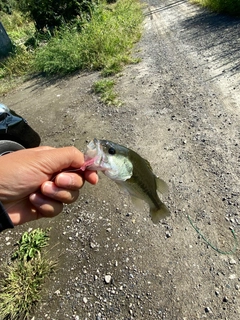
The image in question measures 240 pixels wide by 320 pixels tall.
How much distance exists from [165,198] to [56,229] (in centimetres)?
155

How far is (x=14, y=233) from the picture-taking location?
3836mm

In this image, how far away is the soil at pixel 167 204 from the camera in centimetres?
277

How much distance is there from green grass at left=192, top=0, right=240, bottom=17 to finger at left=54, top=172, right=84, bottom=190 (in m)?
9.78

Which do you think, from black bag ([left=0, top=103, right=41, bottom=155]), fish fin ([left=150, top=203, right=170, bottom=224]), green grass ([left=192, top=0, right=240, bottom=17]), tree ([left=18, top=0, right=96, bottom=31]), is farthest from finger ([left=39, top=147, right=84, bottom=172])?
tree ([left=18, top=0, right=96, bottom=31])

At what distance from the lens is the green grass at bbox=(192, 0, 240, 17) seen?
925cm

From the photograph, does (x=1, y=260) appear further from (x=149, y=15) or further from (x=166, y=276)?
(x=149, y=15)

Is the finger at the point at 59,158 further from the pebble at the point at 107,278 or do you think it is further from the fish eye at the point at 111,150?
the pebble at the point at 107,278

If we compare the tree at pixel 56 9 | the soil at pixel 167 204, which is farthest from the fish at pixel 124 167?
the tree at pixel 56 9

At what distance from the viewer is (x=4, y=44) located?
10.5 meters

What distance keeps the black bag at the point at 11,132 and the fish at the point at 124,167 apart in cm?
249

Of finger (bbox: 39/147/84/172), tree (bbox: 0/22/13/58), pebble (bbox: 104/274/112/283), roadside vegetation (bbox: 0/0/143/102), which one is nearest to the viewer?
finger (bbox: 39/147/84/172)

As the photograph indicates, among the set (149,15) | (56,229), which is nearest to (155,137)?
(56,229)

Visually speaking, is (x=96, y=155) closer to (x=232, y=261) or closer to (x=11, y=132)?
(x=232, y=261)

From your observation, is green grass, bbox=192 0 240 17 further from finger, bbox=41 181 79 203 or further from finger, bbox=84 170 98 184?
finger, bbox=41 181 79 203
